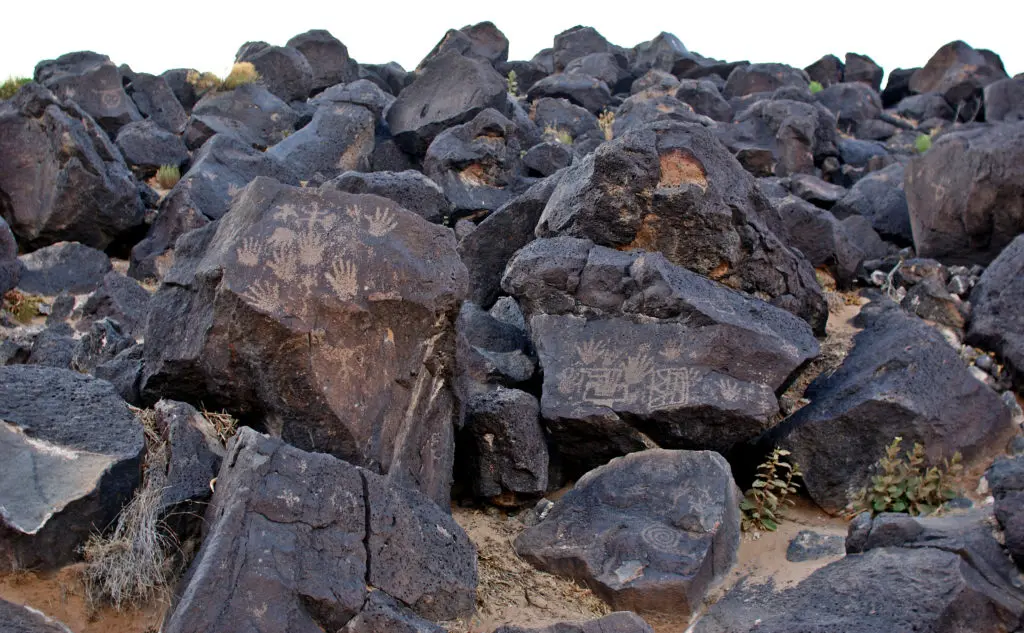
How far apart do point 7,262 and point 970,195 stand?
808 cm

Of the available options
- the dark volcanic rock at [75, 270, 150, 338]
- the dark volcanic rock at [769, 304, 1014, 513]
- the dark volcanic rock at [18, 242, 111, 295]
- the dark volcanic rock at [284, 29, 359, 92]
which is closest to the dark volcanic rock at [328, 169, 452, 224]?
the dark volcanic rock at [75, 270, 150, 338]

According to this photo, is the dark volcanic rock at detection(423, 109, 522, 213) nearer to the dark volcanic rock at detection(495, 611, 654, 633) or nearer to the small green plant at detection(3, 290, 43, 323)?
the small green plant at detection(3, 290, 43, 323)

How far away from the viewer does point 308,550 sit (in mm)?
3359

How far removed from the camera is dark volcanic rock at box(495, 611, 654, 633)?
3.41 meters

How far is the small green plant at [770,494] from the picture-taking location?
5.03 m

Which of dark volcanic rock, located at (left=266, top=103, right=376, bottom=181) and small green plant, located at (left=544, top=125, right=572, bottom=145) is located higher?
small green plant, located at (left=544, top=125, right=572, bottom=145)

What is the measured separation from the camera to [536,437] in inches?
204

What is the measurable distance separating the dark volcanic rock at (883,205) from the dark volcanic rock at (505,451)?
6450 mm

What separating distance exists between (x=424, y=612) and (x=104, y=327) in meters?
3.03

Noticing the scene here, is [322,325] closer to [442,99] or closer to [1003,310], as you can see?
[1003,310]

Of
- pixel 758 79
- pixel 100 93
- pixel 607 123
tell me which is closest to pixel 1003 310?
pixel 607 123

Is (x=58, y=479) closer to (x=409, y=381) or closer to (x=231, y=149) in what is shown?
(x=409, y=381)

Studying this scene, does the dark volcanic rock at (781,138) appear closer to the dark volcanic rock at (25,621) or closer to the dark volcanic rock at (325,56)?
the dark volcanic rock at (325,56)

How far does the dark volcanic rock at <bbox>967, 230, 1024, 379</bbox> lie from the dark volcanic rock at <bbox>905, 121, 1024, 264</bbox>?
1.37 meters
